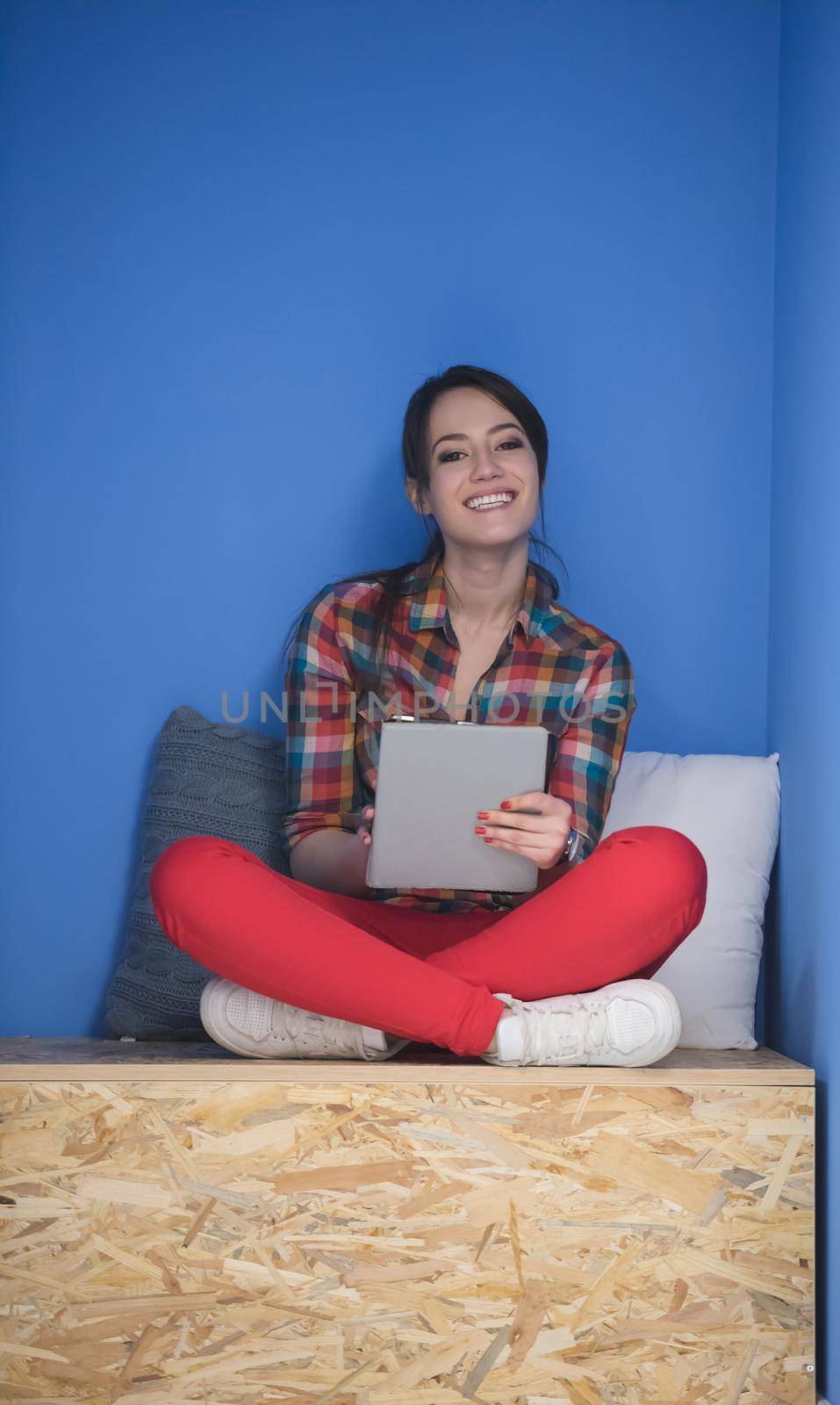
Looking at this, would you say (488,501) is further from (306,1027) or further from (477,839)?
(306,1027)

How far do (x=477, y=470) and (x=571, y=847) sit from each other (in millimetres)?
657

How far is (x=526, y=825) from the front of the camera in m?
1.70

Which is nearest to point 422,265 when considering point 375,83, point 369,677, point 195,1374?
point 375,83

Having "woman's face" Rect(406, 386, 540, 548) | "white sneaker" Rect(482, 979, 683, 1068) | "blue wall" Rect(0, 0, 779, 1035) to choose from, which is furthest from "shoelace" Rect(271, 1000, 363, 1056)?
"woman's face" Rect(406, 386, 540, 548)

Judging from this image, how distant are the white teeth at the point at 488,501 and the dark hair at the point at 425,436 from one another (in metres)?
0.10

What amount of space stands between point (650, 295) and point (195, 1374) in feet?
6.27

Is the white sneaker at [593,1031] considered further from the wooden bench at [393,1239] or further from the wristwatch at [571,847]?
the wristwatch at [571,847]

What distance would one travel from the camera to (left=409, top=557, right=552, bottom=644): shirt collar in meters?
2.19

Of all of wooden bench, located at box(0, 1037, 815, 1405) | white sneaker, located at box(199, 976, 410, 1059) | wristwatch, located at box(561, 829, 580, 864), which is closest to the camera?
wooden bench, located at box(0, 1037, 815, 1405)

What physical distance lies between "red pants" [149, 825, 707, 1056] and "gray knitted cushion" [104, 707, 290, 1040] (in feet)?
1.33

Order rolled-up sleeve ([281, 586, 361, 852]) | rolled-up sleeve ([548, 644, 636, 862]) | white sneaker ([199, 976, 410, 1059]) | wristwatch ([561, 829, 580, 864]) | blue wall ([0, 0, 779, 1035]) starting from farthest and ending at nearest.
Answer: blue wall ([0, 0, 779, 1035]) → rolled-up sleeve ([281, 586, 361, 852]) → rolled-up sleeve ([548, 644, 636, 862]) → wristwatch ([561, 829, 580, 864]) → white sneaker ([199, 976, 410, 1059])

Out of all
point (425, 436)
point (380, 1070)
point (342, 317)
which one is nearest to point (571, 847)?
point (380, 1070)

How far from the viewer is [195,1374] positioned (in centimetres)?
159

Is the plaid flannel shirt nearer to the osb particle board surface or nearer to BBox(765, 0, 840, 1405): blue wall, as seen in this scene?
BBox(765, 0, 840, 1405): blue wall
